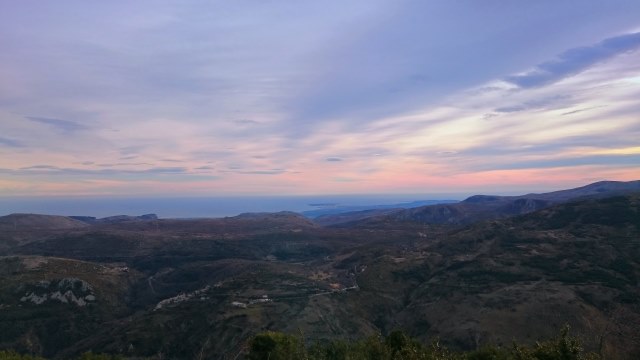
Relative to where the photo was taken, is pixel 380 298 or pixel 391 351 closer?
pixel 391 351

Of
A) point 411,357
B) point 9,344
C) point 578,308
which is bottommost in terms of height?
point 9,344

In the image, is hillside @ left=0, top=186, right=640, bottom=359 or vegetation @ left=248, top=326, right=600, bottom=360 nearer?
vegetation @ left=248, top=326, right=600, bottom=360

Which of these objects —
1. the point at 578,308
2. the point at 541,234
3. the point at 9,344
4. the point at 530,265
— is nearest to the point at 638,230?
the point at 541,234

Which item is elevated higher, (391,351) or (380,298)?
(391,351)

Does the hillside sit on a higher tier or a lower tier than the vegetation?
lower

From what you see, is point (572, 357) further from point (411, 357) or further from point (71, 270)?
point (71, 270)

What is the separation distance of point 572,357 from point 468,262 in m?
129

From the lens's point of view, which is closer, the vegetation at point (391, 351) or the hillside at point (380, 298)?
the vegetation at point (391, 351)

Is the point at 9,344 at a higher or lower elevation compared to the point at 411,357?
lower

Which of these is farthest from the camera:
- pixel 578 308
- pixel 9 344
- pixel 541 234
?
pixel 541 234

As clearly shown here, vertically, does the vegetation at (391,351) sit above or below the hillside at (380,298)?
above

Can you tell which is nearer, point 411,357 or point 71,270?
point 411,357

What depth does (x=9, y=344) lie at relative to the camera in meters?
133

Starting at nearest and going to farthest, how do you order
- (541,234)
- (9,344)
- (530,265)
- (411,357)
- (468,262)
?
(411,357), (9,344), (530,265), (468,262), (541,234)
